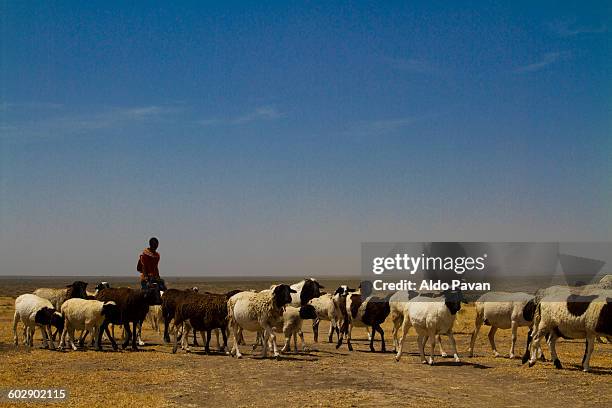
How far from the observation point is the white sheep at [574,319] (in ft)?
57.2

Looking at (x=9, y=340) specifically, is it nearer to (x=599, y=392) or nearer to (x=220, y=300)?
(x=220, y=300)

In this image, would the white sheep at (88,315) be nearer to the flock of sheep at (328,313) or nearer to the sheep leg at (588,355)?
the flock of sheep at (328,313)

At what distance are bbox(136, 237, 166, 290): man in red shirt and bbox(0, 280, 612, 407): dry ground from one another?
262 centimetres

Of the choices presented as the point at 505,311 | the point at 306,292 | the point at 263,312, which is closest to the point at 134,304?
the point at 263,312

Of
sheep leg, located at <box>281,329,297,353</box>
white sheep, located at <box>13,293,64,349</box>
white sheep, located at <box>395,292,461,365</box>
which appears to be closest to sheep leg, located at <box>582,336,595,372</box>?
white sheep, located at <box>395,292,461,365</box>

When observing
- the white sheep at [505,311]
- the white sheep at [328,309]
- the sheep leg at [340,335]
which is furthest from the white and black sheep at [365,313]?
the white sheep at [505,311]

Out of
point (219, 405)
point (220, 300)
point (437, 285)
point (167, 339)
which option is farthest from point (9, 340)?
point (437, 285)

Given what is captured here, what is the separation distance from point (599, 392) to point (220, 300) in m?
11.9

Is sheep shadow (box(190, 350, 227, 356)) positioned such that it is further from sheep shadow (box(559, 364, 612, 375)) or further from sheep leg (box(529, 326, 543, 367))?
sheep shadow (box(559, 364, 612, 375))

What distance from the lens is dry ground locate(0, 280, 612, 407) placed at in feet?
44.0

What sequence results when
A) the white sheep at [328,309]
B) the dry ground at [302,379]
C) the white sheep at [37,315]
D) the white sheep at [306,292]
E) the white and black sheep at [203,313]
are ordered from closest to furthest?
the dry ground at [302,379]
the white and black sheep at [203,313]
the white sheep at [37,315]
the white sheep at [328,309]
the white sheep at [306,292]

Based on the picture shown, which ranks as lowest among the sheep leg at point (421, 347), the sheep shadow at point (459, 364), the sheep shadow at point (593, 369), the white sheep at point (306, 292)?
the sheep shadow at point (459, 364)

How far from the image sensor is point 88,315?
21.9 meters

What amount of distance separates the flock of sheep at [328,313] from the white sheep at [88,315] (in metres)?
0.03
